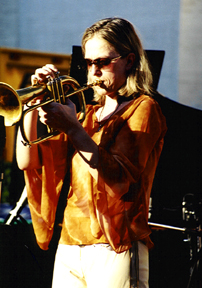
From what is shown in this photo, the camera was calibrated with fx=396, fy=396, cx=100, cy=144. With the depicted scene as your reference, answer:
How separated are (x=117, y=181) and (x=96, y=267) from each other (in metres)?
0.36

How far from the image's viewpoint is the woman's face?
69.9 inches

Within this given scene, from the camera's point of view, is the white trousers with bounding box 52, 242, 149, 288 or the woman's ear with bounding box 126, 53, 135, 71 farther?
the woman's ear with bounding box 126, 53, 135, 71

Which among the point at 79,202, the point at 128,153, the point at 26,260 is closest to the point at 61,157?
the point at 79,202

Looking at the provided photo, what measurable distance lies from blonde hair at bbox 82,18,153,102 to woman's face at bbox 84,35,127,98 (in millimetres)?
24

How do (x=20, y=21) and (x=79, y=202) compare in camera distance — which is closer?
(x=79, y=202)

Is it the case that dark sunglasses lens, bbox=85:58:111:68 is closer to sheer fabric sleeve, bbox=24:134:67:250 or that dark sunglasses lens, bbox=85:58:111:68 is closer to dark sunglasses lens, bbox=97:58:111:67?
dark sunglasses lens, bbox=97:58:111:67

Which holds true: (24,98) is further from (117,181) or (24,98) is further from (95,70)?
(117,181)

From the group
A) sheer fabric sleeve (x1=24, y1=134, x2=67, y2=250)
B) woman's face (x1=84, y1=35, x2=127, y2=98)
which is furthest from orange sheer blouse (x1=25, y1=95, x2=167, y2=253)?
woman's face (x1=84, y1=35, x2=127, y2=98)

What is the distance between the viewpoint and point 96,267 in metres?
1.60

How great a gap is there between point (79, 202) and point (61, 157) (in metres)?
0.27

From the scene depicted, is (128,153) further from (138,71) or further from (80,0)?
(80,0)

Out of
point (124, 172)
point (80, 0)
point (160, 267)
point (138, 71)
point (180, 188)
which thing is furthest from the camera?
point (80, 0)

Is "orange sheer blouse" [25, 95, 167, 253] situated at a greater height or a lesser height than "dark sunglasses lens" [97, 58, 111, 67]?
lesser

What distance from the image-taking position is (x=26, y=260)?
2.81 metres
